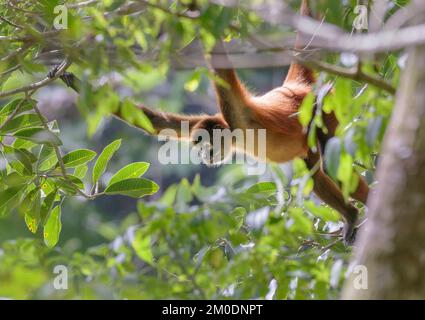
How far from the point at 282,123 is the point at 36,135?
6.45 ft

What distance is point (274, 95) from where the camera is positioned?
5961 millimetres

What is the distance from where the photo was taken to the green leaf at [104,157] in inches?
180

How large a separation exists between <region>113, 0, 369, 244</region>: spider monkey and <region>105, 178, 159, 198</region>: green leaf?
0.91 metres

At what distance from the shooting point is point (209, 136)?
5.57m

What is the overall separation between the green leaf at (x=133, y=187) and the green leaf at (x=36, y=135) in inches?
18.2

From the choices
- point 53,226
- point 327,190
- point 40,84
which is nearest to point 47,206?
point 53,226

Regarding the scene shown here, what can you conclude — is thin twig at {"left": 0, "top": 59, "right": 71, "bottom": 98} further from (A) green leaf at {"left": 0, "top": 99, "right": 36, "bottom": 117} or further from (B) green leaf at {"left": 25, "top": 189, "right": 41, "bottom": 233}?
(B) green leaf at {"left": 25, "top": 189, "right": 41, "bottom": 233}

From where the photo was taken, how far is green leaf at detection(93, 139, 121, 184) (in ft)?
15.0

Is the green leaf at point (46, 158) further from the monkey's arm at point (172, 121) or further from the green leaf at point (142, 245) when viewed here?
the green leaf at point (142, 245)

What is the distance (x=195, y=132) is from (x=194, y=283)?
2802 millimetres

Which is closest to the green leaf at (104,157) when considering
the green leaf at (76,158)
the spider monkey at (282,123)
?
the green leaf at (76,158)

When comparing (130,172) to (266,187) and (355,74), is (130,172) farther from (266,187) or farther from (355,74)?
(355,74)

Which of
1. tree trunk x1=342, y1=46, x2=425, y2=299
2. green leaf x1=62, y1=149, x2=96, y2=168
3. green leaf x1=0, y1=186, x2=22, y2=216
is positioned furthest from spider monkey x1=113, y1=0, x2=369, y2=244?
tree trunk x1=342, y1=46, x2=425, y2=299
